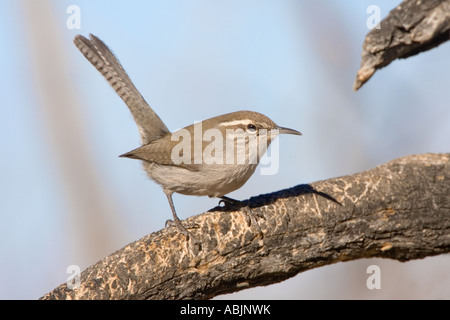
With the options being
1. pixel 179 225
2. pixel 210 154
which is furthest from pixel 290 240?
pixel 210 154

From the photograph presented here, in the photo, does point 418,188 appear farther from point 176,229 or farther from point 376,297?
point 376,297

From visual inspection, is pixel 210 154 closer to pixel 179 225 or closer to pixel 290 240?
pixel 179 225

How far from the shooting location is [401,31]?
10.7 ft

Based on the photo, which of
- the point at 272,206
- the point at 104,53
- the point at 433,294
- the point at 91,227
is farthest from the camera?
the point at 91,227

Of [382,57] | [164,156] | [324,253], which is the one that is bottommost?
[324,253]

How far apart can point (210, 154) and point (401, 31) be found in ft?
7.20

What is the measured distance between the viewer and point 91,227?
23.3 ft

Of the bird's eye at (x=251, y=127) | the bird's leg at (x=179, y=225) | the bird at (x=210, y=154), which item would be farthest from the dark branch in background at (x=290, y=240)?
the bird's eye at (x=251, y=127)

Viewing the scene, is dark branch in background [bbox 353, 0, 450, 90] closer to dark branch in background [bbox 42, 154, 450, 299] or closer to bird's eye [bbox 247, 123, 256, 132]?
dark branch in background [bbox 42, 154, 450, 299]

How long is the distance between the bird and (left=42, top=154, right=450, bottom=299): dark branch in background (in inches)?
14.2

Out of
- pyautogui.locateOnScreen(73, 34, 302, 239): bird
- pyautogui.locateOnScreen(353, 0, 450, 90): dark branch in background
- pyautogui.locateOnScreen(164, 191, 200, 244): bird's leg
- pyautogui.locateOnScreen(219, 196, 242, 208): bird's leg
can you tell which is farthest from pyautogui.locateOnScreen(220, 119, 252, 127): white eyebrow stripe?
pyautogui.locateOnScreen(353, 0, 450, 90): dark branch in background
